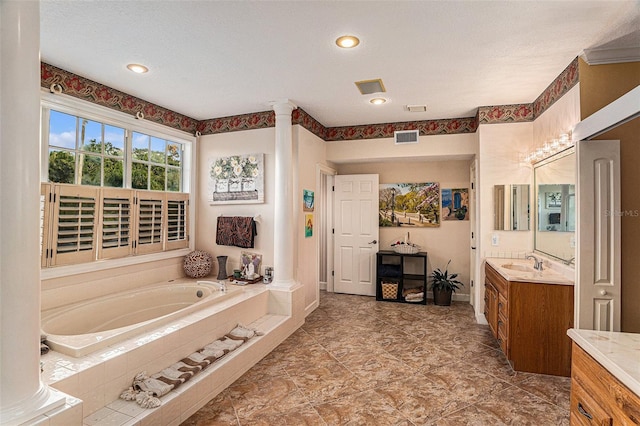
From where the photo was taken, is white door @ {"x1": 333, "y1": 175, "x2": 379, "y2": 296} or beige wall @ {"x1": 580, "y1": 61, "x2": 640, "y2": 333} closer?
beige wall @ {"x1": 580, "y1": 61, "x2": 640, "y2": 333}

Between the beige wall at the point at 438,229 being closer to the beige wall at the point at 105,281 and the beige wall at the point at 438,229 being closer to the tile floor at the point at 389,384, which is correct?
the tile floor at the point at 389,384

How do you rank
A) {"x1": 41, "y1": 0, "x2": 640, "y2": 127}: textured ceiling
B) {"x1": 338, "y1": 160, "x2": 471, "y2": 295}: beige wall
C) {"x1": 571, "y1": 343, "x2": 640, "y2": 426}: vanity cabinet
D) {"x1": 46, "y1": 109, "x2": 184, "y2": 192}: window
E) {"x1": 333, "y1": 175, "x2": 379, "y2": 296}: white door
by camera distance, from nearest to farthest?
{"x1": 571, "y1": 343, "x2": 640, "y2": 426}: vanity cabinet
{"x1": 41, "y1": 0, "x2": 640, "y2": 127}: textured ceiling
{"x1": 46, "y1": 109, "x2": 184, "y2": 192}: window
{"x1": 338, "y1": 160, "x2": 471, "y2": 295}: beige wall
{"x1": 333, "y1": 175, "x2": 379, "y2": 296}: white door

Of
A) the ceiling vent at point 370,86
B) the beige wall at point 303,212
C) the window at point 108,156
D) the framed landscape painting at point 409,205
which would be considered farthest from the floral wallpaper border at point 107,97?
the framed landscape painting at point 409,205

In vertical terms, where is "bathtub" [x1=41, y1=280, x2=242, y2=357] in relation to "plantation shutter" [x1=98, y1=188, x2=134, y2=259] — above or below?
below

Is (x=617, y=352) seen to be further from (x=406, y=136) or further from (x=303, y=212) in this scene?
(x=406, y=136)

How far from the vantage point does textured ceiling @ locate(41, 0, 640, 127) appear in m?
2.09

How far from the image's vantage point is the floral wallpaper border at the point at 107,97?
2.93 meters

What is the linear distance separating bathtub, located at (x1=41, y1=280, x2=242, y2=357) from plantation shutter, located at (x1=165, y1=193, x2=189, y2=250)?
56 cm

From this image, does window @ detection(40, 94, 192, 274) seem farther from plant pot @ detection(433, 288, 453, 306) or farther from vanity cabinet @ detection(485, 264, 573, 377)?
vanity cabinet @ detection(485, 264, 573, 377)

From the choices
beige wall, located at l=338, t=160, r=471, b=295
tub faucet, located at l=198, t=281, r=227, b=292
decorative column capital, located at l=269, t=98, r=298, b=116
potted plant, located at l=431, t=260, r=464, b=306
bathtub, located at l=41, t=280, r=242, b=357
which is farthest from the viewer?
beige wall, located at l=338, t=160, r=471, b=295

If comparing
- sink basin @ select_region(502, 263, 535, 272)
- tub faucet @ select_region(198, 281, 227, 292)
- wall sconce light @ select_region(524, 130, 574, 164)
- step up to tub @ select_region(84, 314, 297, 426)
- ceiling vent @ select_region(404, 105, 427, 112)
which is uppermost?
ceiling vent @ select_region(404, 105, 427, 112)

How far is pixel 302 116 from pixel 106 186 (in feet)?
7.78

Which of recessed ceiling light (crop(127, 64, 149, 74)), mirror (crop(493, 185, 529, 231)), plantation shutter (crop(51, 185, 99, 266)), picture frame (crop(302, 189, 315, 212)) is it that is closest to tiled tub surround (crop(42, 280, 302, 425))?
plantation shutter (crop(51, 185, 99, 266))

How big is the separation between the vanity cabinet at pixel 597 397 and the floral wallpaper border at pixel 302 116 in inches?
94.5
